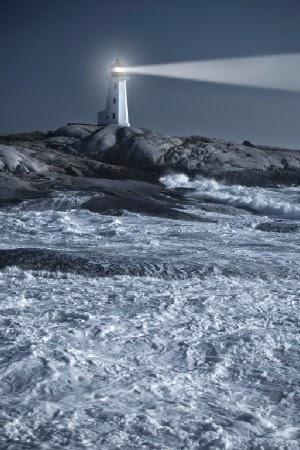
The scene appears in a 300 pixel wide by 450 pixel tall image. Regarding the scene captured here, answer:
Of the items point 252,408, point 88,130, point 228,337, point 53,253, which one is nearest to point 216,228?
point 53,253

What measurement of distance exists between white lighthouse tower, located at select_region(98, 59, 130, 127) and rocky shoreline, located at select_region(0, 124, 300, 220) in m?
7.85

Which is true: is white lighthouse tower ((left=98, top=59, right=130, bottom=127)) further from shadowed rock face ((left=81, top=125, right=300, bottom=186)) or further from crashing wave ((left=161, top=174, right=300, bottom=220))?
crashing wave ((left=161, top=174, right=300, bottom=220))

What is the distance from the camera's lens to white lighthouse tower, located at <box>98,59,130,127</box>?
180 feet

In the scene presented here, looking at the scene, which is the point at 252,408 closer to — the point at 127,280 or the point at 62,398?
the point at 62,398

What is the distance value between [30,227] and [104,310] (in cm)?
766

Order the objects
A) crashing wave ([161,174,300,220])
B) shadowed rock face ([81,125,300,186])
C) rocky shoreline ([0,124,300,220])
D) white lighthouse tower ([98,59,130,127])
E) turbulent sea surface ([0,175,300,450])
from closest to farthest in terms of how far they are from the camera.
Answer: turbulent sea surface ([0,175,300,450]) → rocky shoreline ([0,124,300,220]) → crashing wave ([161,174,300,220]) → shadowed rock face ([81,125,300,186]) → white lighthouse tower ([98,59,130,127])

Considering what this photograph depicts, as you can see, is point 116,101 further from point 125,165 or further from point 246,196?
point 246,196

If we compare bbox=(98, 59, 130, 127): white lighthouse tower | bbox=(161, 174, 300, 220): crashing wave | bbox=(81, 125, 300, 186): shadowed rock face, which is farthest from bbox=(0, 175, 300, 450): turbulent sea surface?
bbox=(98, 59, 130, 127): white lighthouse tower

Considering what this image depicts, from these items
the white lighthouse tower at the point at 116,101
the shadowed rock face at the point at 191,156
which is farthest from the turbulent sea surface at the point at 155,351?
the white lighthouse tower at the point at 116,101

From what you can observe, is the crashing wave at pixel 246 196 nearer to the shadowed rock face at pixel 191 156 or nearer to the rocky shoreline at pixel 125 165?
the rocky shoreline at pixel 125 165

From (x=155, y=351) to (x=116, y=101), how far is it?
5164 cm

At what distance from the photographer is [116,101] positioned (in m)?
55.2

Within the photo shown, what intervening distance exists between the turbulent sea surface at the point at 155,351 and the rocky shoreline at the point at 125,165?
713 centimetres

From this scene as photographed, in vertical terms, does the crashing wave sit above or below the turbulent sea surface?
above
